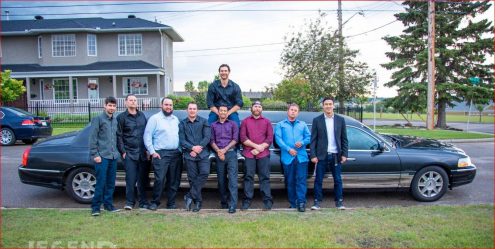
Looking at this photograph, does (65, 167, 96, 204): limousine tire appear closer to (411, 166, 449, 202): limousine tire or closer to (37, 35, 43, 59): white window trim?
(411, 166, 449, 202): limousine tire

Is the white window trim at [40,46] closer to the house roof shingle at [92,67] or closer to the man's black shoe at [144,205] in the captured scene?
the house roof shingle at [92,67]

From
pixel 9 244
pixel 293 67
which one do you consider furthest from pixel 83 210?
pixel 293 67

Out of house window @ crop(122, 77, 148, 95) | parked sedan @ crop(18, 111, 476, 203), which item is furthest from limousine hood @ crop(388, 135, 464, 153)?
house window @ crop(122, 77, 148, 95)

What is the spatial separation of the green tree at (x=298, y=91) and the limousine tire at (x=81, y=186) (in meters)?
15.9

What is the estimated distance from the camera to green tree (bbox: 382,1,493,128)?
23.8m

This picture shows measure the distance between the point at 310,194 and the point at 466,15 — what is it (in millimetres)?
23132

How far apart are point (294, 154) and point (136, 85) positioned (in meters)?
24.3

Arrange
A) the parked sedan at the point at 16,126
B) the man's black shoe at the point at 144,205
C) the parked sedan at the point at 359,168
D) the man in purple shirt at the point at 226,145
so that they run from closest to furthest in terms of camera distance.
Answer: the man in purple shirt at the point at 226,145
the man's black shoe at the point at 144,205
the parked sedan at the point at 359,168
the parked sedan at the point at 16,126

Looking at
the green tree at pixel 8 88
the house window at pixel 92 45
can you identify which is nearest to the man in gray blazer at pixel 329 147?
the green tree at pixel 8 88

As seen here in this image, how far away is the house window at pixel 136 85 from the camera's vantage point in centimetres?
2811

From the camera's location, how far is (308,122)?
6.82m

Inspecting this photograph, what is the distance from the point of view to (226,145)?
230 inches

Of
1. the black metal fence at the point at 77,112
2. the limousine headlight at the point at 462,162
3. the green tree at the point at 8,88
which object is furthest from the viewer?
the black metal fence at the point at 77,112

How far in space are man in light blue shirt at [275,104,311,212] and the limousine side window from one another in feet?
3.36
